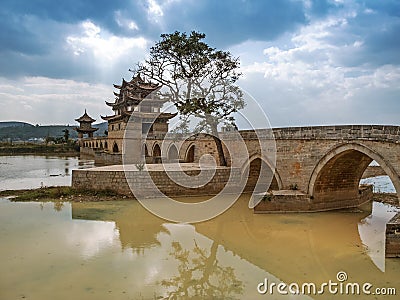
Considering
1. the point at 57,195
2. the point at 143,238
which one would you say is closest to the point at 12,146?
the point at 57,195

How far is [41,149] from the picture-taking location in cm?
4550

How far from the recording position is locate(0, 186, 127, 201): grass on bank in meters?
13.7

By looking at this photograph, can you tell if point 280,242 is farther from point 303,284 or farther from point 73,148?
point 73,148

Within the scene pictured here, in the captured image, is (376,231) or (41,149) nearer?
(376,231)

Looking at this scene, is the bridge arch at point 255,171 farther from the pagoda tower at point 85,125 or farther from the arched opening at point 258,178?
the pagoda tower at point 85,125

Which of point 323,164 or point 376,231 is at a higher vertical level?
point 323,164

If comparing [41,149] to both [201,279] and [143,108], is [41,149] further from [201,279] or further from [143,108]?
[201,279]

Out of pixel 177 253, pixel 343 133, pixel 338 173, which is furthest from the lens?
pixel 338 173

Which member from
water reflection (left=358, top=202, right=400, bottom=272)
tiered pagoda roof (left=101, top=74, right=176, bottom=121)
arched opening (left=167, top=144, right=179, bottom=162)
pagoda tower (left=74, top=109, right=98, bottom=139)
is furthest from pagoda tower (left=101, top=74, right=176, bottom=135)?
water reflection (left=358, top=202, right=400, bottom=272)

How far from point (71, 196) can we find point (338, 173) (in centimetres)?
1013

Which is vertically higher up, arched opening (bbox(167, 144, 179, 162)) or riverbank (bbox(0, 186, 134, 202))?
arched opening (bbox(167, 144, 179, 162))

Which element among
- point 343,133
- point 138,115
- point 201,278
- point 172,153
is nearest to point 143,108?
point 138,115

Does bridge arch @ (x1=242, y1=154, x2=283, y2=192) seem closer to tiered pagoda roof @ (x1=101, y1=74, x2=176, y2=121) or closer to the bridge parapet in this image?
the bridge parapet

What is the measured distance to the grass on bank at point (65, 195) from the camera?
13.7m
